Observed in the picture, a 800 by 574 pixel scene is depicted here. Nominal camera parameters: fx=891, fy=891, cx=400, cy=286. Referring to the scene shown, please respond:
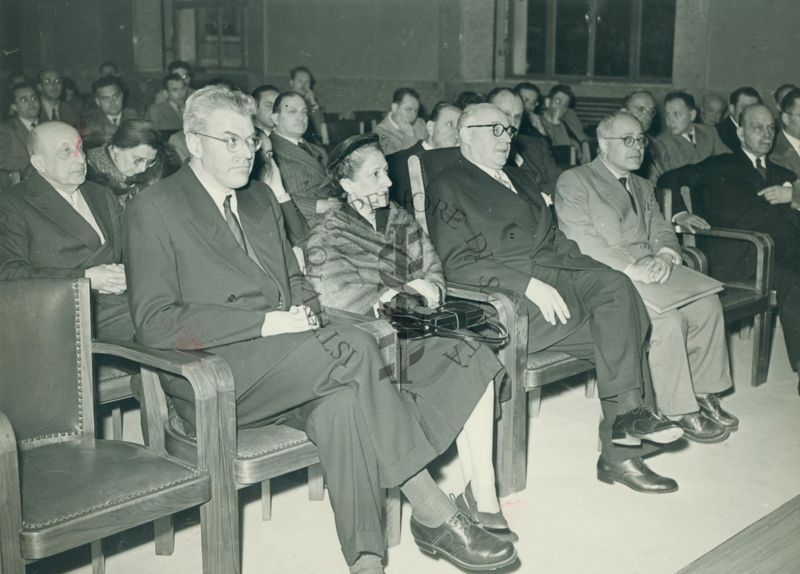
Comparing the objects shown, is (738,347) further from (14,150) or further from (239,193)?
(14,150)

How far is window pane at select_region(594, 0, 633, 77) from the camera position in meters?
10.0

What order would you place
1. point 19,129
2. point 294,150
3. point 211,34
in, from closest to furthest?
point 294,150
point 19,129
point 211,34

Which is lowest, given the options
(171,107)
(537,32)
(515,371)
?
(515,371)

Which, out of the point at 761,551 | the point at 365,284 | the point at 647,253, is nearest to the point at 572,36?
the point at 647,253

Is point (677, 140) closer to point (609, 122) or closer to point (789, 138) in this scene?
point (789, 138)

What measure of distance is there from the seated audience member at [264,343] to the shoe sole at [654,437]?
74 cm

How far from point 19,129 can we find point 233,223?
443 centimetres

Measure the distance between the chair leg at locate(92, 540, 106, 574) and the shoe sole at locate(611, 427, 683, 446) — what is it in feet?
5.29

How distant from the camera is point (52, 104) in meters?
7.75

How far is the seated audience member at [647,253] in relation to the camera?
3.21 meters

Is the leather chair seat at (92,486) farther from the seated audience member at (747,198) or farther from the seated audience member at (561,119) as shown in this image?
the seated audience member at (561,119)

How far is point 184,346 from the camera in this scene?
2.18 m

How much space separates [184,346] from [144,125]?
1392mm

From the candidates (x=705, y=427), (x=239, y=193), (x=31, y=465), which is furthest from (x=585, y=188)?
(x=31, y=465)
